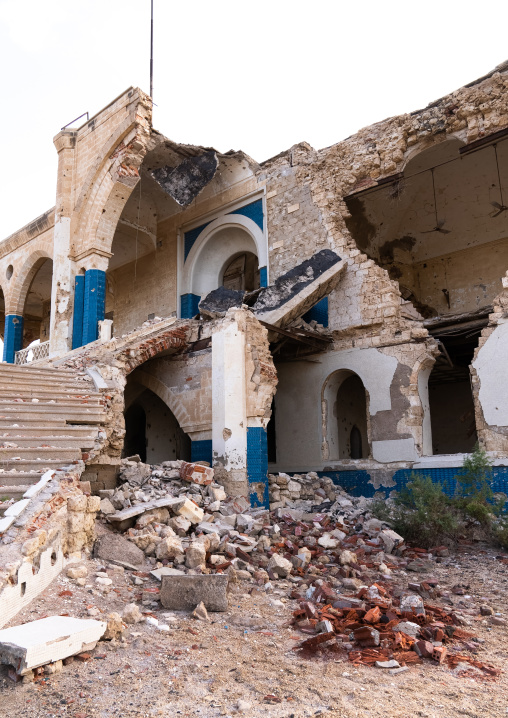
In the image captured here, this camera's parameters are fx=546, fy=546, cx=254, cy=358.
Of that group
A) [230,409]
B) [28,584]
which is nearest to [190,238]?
[230,409]

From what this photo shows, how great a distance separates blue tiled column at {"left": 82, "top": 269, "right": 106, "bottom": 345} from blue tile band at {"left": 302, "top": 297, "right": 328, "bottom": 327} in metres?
5.57

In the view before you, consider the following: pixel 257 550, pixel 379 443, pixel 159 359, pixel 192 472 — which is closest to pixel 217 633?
pixel 257 550

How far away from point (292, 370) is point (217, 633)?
9.26 m

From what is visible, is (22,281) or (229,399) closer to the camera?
(229,399)

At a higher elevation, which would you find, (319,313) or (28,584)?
(319,313)

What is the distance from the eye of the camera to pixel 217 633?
4.27 metres

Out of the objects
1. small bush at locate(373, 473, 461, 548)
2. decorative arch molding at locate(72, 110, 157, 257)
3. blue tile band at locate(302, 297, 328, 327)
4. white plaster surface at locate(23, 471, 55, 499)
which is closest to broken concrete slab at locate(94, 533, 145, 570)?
white plaster surface at locate(23, 471, 55, 499)

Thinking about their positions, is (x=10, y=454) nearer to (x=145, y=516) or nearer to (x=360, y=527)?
(x=145, y=516)

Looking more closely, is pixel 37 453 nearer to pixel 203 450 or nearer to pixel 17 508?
pixel 17 508

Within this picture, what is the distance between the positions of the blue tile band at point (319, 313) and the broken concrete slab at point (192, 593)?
28.8ft

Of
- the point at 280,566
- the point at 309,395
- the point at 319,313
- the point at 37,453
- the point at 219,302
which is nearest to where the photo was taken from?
the point at 280,566

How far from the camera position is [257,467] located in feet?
32.6

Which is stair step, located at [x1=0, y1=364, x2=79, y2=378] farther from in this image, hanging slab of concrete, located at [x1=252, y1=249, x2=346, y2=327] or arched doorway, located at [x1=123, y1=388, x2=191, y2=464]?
arched doorway, located at [x1=123, y1=388, x2=191, y2=464]

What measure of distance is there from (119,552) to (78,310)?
1049 centimetres
